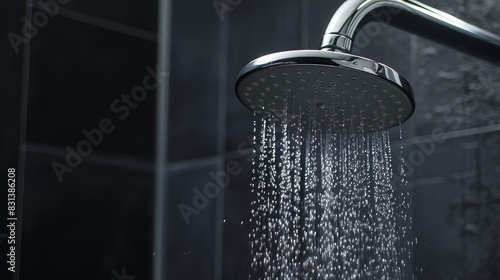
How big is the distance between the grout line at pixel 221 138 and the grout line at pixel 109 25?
189 millimetres

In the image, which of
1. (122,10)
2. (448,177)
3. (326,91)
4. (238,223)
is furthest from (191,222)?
(326,91)

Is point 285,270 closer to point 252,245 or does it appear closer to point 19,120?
point 252,245

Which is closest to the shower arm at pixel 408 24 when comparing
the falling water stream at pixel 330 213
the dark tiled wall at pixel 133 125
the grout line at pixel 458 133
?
the falling water stream at pixel 330 213

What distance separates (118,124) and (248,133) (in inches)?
12.2

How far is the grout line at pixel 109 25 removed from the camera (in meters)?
1.52

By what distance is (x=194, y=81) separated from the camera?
1573 millimetres

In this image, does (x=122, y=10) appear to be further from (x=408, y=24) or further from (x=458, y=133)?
(x=408, y=24)

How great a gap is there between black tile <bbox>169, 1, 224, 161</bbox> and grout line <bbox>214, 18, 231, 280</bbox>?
0.4 inches

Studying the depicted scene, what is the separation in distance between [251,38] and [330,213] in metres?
0.46

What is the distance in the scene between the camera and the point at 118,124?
1.55 m

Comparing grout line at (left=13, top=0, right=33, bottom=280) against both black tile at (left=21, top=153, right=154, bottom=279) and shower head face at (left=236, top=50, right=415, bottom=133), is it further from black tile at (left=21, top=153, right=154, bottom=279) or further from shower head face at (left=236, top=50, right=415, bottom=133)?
shower head face at (left=236, top=50, right=415, bottom=133)

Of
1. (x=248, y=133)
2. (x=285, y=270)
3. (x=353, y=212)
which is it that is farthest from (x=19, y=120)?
(x=353, y=212)

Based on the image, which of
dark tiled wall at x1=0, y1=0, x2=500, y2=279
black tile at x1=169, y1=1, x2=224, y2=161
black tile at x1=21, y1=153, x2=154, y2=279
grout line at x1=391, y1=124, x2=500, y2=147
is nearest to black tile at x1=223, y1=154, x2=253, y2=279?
dark tiled wall at x1=0, y1=0, x2=500, y2=279

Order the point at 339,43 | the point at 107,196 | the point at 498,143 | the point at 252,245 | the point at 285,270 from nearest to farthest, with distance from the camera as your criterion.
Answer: the point at 339,43, the point at 498,143, the point at 285,270, the point at 252,245, the point at 107,196
